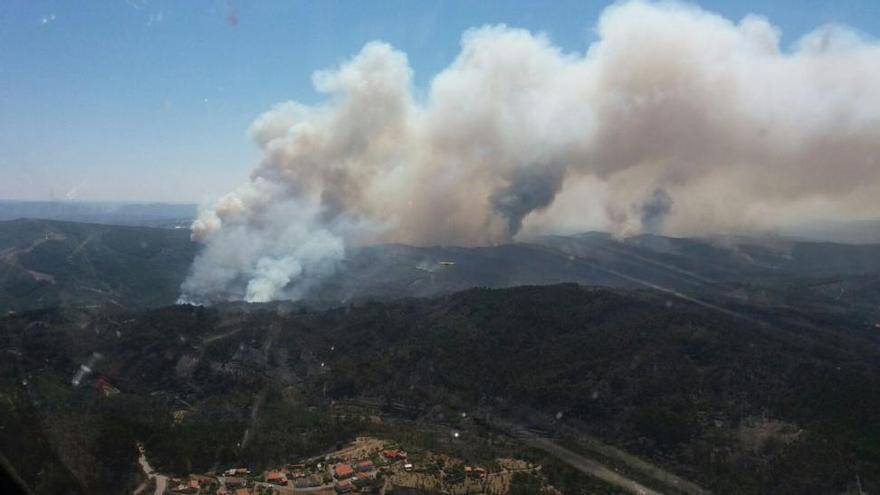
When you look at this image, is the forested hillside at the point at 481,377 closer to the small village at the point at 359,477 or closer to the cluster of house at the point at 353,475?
the small village at the point at 359,477

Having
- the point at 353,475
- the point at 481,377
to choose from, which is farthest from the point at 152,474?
the point at 481,377

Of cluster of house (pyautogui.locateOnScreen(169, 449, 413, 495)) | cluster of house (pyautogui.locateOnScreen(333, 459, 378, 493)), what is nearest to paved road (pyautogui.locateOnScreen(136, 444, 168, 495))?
cluster of house (pyautogui.locateOnScreen(169, 449, 413, 495))

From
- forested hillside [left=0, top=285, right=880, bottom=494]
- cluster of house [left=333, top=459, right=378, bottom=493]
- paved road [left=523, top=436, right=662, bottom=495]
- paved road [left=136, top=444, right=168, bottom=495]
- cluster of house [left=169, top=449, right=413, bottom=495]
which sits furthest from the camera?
forested hillside [left=0, top=285, right=880, bottom=494]

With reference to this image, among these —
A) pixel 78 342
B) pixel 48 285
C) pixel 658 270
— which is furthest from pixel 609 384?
pixel 48 285

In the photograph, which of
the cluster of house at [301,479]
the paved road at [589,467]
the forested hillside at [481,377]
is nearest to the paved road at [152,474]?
the cluster of house at [301,479]

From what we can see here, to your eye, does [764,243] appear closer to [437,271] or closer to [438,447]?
[437,271]

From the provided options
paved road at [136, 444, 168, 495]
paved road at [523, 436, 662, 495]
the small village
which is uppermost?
paved road at [136, 444, 168, 495]

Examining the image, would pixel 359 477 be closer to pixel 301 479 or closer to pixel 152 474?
pixel 301 479

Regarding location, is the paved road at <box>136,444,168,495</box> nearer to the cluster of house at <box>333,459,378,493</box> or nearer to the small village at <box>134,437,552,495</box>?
the small village at <box>134,437,552,495</box>

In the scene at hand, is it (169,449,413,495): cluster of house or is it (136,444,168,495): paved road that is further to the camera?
(169,449,413,495): cluster of house
